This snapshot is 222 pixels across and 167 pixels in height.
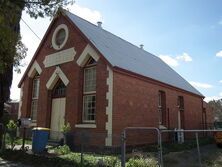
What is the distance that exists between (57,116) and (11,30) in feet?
27.1

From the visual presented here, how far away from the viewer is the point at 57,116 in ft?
67.5

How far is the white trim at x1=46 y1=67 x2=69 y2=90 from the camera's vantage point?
20.0m

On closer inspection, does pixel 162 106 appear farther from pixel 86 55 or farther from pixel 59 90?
pixel 59 90

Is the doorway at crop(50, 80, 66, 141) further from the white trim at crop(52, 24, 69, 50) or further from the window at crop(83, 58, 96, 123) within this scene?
the white trim at crop(52, 24, 69, 50)

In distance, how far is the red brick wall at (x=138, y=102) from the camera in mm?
16878

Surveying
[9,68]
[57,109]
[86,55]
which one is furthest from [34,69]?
[9,68]

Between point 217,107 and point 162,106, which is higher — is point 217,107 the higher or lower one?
the higher one

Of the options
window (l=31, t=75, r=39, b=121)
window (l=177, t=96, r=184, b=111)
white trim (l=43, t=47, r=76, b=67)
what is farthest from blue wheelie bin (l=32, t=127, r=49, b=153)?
window (l=177, t=96, r=184, b=111)

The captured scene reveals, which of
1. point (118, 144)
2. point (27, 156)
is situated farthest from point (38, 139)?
point (118, 144)

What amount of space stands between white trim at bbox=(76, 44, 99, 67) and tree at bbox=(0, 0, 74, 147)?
161 inches

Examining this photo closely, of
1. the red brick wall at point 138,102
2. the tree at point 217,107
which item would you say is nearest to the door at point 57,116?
the red brick wall at point 138,102

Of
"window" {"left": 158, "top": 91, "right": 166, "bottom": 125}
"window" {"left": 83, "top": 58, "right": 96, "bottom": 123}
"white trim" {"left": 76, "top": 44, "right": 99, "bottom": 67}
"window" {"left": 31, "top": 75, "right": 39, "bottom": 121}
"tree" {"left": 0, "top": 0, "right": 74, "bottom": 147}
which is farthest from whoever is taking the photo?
"window" {"left": 31, "top": 75, "right": 39, "bottom": 121}

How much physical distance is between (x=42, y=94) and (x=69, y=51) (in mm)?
4288

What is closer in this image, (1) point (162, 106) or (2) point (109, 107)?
(2) point (109, 107)
